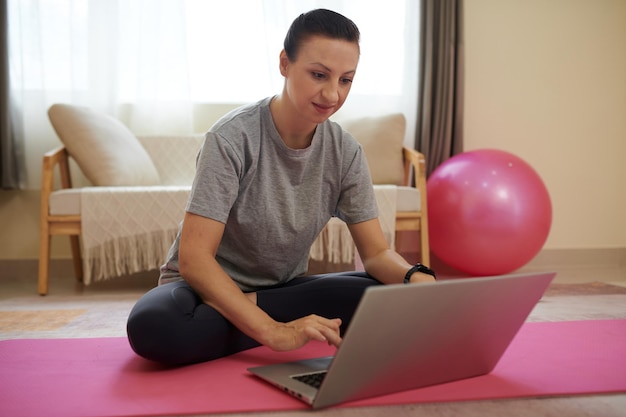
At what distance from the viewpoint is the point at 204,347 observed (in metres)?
1.42

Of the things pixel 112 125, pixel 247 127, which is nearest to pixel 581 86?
pixel 112 125

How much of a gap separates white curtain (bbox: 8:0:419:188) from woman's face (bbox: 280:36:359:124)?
6.94 feet

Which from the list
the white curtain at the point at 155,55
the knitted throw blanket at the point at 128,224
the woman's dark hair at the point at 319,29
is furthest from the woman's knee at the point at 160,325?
the white curtain at the point at 155,55

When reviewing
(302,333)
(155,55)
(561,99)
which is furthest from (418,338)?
(561,99)

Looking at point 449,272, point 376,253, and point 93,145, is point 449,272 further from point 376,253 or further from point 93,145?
point 376,253

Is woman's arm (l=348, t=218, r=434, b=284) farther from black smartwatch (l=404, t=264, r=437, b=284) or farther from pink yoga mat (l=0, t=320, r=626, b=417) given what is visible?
pink yoga mat (l=0, t=320, r=626, b=417)

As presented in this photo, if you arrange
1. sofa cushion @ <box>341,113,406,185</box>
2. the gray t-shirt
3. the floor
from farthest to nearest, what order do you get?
sofa cushion @ <box>341,113,406,185</box> → the gray t-shirt → the floor

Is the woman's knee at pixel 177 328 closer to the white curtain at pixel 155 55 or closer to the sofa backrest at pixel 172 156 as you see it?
the sofa backrest at pixel 172 156

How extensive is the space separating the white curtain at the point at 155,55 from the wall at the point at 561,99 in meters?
0.54

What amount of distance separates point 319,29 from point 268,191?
0.37 meters

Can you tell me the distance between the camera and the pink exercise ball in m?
2.94

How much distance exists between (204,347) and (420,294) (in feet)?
1.96

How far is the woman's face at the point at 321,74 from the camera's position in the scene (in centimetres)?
135

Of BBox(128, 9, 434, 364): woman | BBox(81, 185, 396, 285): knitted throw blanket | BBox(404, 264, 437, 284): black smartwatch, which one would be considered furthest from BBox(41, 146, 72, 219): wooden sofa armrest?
BBox(404, 264, 437, 284): black smartwatch
